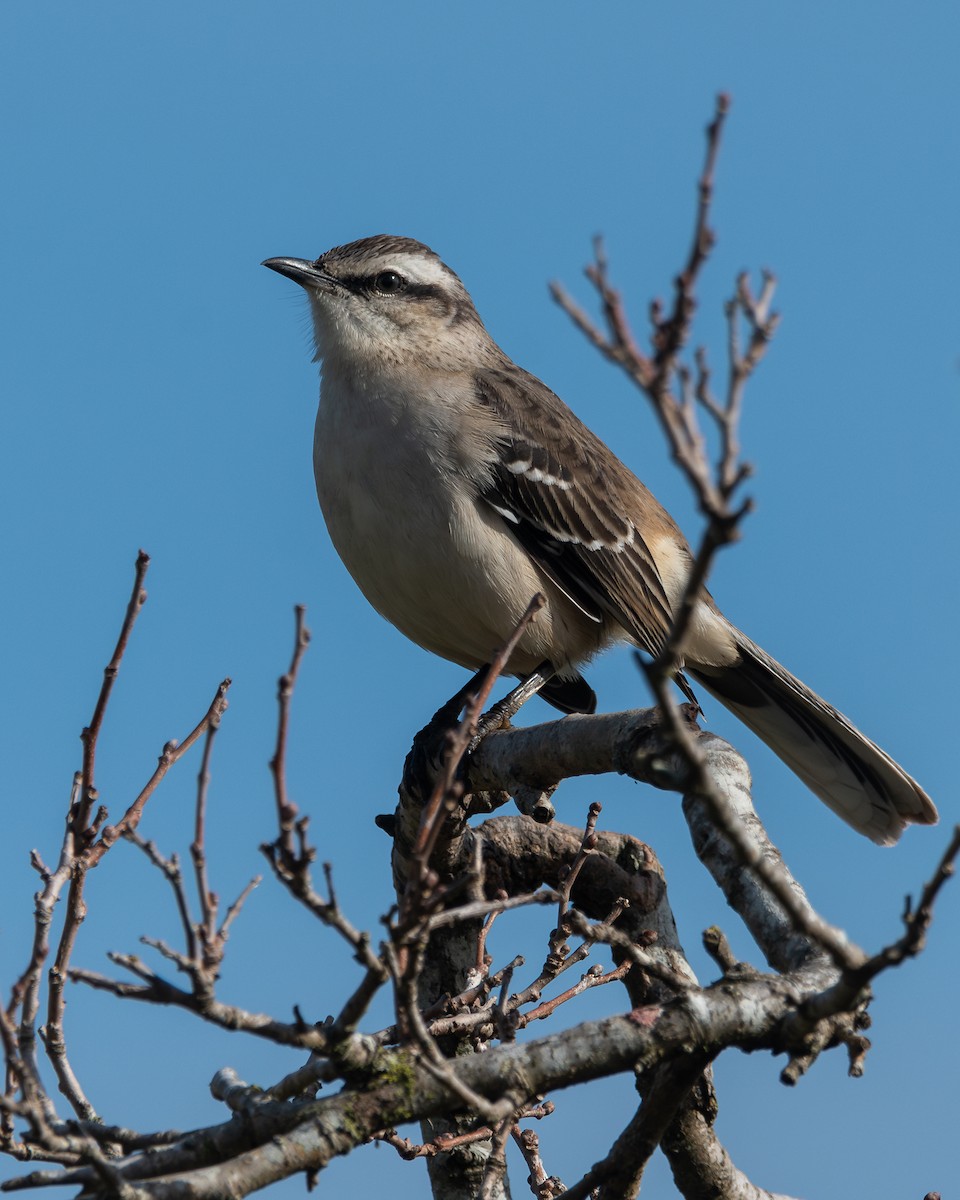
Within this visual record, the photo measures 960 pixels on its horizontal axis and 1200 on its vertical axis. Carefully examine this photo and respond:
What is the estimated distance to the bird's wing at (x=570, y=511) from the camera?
7.00 meters

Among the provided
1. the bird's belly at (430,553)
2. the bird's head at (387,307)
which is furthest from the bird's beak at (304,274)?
the bird's belly at (430,553)

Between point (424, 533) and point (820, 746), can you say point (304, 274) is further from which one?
point (820, 746)

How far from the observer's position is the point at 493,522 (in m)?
6.78

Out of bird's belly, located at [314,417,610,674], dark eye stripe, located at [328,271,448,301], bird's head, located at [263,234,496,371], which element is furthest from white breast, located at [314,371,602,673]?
dark eye stripe, located at [328,271,448,301]

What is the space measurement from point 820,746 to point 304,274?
3.93 m

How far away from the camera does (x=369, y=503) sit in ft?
21.9

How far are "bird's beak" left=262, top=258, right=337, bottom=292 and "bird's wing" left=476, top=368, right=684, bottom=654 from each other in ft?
3.65

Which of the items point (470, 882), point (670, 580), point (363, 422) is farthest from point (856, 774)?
point (470, 882)

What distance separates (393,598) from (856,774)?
2463 millimetres

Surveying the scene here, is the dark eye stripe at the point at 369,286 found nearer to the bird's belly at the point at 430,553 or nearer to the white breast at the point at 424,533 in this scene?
the white breast at the point at 424,533

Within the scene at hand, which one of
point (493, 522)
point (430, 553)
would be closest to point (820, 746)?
point (493, 522)

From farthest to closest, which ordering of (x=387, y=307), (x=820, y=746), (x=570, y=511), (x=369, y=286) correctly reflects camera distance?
(x=369, y=286) → (x=387, y=307) → (x=570, y=511) → (x=820, y=746)

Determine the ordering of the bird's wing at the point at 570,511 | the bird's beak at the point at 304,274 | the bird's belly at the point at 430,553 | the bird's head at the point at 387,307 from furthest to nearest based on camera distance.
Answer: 1. the bird's beak at the point at 304,274
2. the bird's head at the point at 387,307
3. the bird's wing at the point at 570,511
4. the bird's belly at the point at 430,553

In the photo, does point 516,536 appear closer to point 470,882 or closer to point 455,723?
point 455,723
